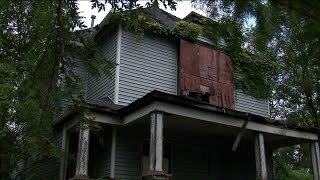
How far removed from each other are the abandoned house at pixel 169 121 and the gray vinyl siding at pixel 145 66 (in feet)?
0.11

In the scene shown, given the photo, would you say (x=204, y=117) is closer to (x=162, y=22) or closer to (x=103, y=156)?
(x=103, y=156)

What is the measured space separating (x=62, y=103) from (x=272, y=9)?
11190 mm

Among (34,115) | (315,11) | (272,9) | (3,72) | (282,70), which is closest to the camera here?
(315,11)

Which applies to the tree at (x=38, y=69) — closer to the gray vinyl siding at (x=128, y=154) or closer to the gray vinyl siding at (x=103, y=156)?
the gray vinyl siding at (x=103, y=156)

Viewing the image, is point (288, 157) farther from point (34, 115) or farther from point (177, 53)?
point (34, 115)

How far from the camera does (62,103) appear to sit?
14633mm

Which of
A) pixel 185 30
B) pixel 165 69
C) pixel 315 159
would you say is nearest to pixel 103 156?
pixel 165 69

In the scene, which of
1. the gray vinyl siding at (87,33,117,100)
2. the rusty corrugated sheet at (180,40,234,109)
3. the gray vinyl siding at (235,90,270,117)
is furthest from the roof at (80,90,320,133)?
the gray vinyl siding at (235,90,270,117)

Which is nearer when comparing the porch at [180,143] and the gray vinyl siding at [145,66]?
the porch at [180,143]

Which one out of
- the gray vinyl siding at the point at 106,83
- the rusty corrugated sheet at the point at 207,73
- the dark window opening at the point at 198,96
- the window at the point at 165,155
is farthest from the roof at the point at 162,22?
the window at the point at 165,155

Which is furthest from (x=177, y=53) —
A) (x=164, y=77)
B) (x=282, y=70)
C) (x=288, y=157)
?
(x=288, y=157)

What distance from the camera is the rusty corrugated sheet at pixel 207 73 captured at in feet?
49.3

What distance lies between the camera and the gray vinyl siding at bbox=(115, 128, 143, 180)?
12617mm

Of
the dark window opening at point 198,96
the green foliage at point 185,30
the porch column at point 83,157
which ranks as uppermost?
the green foliage at point 185,30
